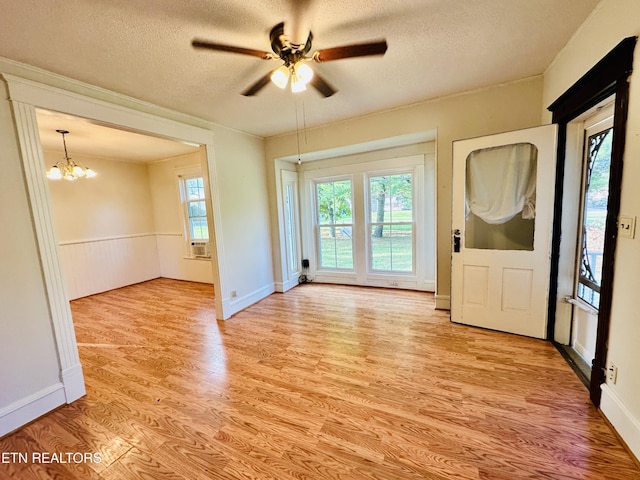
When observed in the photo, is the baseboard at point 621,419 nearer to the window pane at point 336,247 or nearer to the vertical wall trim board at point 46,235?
the window pane at point 336,247

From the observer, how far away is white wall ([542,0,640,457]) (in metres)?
1.37

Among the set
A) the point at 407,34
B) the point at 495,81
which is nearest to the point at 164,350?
the point at 407,34

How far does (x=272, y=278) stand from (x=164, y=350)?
196 cm

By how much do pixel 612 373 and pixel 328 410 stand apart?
1727mm

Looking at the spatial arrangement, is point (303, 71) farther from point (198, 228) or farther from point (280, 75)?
point (198, 228)

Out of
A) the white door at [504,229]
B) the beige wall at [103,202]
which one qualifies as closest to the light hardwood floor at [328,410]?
the white door at [504,229]

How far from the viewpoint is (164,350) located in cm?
267

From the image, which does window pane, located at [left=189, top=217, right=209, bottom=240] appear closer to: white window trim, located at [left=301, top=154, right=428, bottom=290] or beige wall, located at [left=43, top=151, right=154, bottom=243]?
beige wall, located at [left=43, top=151, right=154, bottom=243]

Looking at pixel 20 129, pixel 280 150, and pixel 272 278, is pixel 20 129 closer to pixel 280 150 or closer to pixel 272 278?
pixel 280 150

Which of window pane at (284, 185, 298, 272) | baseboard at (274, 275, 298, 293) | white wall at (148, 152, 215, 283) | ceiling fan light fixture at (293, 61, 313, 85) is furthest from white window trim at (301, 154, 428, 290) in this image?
ceiling fan light fixture at (293, 61, 313, 85)

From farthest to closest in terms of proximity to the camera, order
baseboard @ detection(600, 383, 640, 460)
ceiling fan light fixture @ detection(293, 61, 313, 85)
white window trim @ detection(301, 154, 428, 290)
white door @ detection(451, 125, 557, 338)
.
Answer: white window trim @ detection(301, 154, 428, 290) → white door @ detection(451, 125, 557, 338) → ceiling fan light fixture @ detection(293, 61, 313, 85) → baseboard @ detection(600, 383, 640, 460)

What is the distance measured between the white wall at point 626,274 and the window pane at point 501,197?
0.94 m

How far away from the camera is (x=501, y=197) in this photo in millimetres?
2648

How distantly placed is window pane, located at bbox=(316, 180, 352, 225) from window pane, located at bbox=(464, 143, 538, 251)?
1993 millimetres
